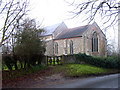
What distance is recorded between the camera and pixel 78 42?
2756 cm

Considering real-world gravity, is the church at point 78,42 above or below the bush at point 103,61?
above

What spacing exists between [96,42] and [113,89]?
25142 mm

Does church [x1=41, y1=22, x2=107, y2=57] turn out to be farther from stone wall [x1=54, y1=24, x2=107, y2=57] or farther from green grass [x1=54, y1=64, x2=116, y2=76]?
green grass [x1=54, y1=64, x2=116, y2=76]

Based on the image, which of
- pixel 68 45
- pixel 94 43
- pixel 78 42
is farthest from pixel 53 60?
pixel 94 43

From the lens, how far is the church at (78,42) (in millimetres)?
27484

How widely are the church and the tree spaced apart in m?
12.9

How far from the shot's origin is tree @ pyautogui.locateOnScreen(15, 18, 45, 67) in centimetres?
1136

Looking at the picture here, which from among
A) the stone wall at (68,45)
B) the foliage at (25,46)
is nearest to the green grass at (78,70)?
the foliage at (25,46)

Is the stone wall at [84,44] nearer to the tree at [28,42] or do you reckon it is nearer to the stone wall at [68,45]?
the stone wall at [68,45]

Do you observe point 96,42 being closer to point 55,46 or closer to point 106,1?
point 55,46

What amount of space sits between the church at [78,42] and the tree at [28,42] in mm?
12874

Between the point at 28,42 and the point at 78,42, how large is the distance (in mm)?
17497

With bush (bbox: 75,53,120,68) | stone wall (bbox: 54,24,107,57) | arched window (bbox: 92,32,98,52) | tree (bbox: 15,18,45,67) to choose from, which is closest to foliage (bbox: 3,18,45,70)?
tree (bbox: 15,18,45,67)

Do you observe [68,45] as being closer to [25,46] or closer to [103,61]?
[103,61]
